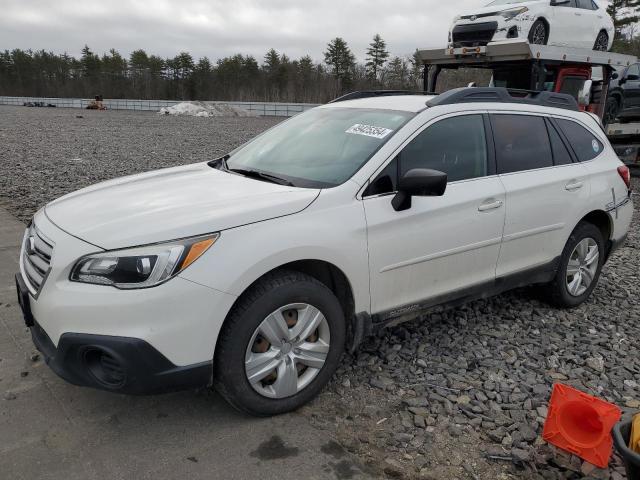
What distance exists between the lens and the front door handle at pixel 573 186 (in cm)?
424

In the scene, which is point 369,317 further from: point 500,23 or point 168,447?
point 500,23

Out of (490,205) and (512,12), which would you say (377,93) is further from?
(512,12)

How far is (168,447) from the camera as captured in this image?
2697 millimetres

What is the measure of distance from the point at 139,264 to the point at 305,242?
0.83 metres

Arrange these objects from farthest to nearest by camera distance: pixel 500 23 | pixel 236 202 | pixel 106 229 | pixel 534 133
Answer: pixel 500 23, pixel 534 133, pixel 236 202, pixel 106 229

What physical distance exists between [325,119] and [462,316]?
1.92m

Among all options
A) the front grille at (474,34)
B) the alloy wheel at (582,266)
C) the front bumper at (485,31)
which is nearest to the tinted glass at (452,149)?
the alloy wheel at (582,266)

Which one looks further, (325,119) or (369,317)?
(325,119)

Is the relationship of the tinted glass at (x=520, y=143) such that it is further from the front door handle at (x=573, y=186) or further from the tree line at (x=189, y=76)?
the tree line at (x=189, y=76)

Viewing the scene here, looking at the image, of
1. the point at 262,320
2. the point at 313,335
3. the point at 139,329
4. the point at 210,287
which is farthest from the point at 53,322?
the point at 313,335

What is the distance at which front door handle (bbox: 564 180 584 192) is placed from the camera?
424 cm

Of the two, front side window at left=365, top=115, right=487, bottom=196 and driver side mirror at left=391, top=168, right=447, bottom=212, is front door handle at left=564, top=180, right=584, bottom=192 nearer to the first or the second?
front side window at left=365, top=115, right=487, bottom=196

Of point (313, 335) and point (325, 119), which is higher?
point (325, 119)

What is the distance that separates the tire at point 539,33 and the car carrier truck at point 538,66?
2.43 feet
